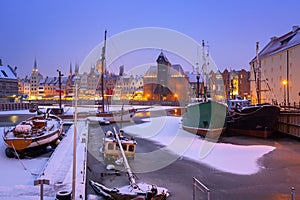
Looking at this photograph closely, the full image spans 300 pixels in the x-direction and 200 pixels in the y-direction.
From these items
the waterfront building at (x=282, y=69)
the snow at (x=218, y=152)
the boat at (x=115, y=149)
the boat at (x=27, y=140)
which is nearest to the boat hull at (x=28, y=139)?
the boat at (x=27, y=140)

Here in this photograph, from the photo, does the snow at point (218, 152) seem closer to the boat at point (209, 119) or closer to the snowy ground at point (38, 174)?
the boat at point (209, 119)

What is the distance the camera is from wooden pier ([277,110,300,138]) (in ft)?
89.0

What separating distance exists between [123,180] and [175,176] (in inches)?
103

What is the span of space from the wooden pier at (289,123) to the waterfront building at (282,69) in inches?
411

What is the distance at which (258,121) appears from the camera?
96.3 ft

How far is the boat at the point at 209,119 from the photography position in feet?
92.7

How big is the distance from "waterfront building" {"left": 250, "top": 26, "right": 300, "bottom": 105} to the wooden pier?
1045 centimetres

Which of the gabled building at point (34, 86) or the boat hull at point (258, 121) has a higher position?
the gabled building at point (34, 86)

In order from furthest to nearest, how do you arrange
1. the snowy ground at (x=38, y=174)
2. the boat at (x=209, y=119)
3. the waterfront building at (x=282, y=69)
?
the waterfront building at (x=282, y=69) → the boat at (x=209, y=119) → the snowy ground at (x=38, y=174)

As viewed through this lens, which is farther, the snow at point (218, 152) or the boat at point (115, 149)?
the boat at point (115, 149)

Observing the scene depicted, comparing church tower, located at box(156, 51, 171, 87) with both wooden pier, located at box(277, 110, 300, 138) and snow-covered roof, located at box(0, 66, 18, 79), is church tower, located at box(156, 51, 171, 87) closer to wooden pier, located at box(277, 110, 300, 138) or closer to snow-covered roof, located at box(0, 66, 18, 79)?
snow-covered roof, located at box(0, 66, 18, 79)

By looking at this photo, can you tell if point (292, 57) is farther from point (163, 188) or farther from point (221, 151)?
point (163, 188)

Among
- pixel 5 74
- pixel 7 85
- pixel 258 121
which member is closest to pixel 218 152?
pixel 258 121

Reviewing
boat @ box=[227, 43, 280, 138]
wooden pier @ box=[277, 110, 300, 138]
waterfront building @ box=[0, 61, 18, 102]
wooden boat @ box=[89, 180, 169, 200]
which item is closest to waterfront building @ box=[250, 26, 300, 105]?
wooden pier @ box=[277, 110, 300, 138]
